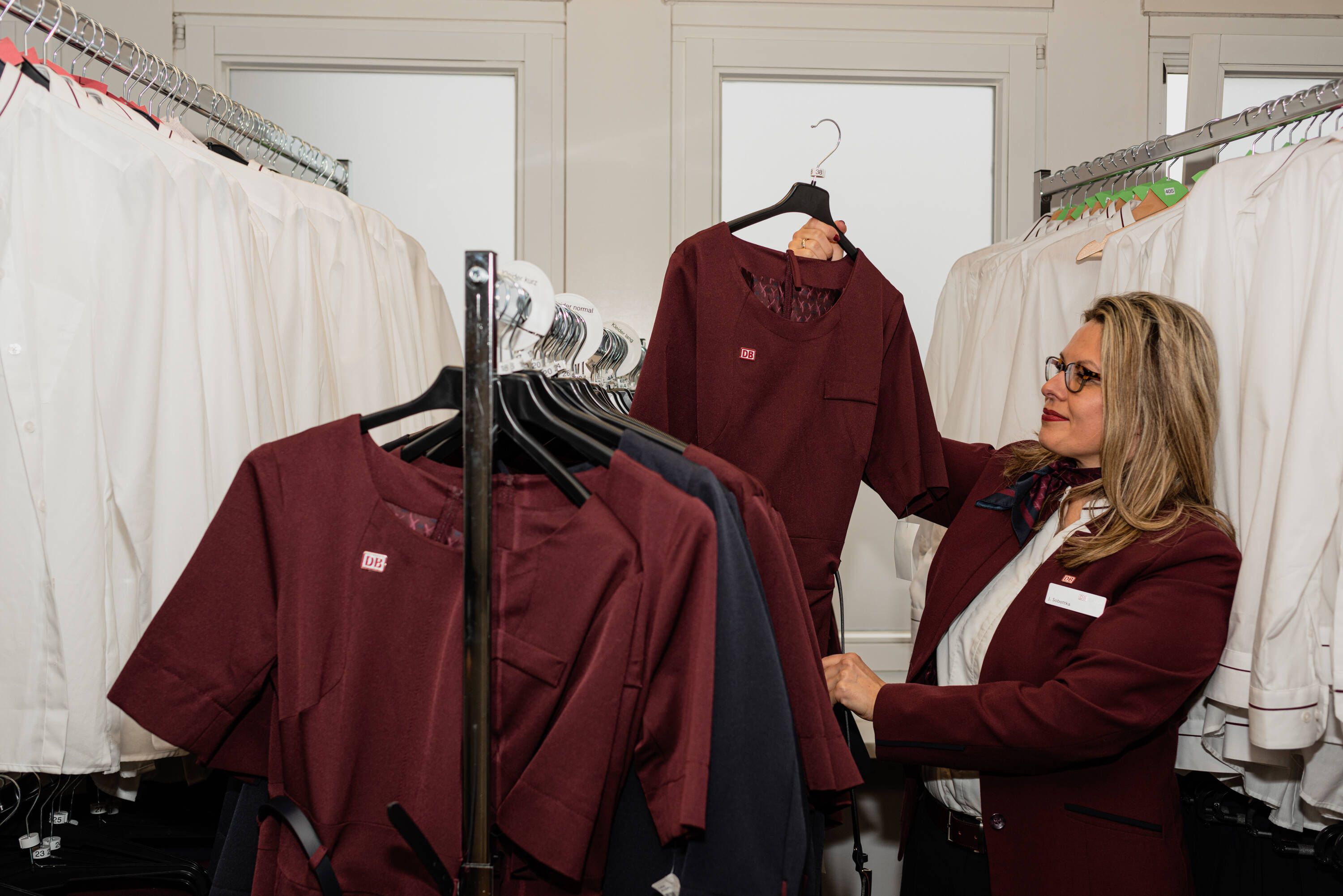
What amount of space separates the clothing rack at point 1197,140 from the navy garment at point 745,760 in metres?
1.42

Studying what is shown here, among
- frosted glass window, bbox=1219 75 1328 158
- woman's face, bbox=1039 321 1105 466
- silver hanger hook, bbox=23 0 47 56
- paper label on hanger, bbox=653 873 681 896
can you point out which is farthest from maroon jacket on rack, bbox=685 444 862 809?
frosted glass window, bbox=1219 75 1328 158

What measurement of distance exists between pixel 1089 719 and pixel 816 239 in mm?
869

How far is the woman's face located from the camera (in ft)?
5.35

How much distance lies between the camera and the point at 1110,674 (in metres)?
1.39

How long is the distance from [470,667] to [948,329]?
2100 mm

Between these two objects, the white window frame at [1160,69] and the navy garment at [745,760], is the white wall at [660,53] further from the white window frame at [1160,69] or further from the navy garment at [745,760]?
the navy garment at [745,760]

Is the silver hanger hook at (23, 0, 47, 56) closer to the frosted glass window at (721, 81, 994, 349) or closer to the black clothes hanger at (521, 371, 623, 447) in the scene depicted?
the black clothes hanger at (521, 371, 623, 447)

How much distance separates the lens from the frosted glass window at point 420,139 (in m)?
3.01

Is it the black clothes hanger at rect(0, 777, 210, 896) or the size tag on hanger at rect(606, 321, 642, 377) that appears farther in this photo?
the size tag on hanger at rect(606, 321, 642, 377)

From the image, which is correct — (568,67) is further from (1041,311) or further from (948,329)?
(1041,311)

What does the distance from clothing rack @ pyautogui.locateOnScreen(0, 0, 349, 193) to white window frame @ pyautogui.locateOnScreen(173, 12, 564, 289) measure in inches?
23.9

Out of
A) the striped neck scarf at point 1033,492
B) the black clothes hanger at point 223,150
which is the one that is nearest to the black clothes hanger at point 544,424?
the striped neck scarf at point 1033,492

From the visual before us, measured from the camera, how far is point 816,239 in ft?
5.40

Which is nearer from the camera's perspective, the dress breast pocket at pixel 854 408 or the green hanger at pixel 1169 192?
the dress breast pocket at pixel 854 408
